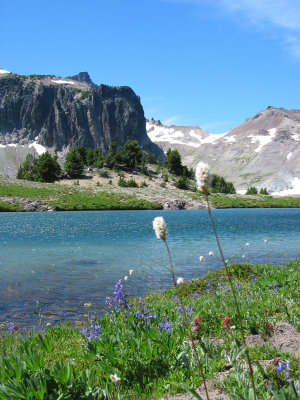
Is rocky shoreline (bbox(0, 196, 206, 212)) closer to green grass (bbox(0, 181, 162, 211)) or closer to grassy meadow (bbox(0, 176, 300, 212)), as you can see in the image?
grassy meadow (bbox(0, 176, 300, 212))

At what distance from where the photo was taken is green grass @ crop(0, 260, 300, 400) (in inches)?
138

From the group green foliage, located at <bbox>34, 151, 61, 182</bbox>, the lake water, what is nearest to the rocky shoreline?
the lake water

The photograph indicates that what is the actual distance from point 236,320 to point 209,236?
22.2 meters

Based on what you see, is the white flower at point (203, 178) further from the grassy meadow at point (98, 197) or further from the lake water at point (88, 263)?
the grassy meadow at point (98, 197)

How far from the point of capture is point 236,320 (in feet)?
19.8

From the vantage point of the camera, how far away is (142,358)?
4363mm

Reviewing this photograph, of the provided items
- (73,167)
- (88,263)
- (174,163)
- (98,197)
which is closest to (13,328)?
(88,263)

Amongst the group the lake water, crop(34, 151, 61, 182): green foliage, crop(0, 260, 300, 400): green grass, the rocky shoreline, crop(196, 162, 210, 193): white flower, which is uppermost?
crop(34, 151, 61, 182): green foliage

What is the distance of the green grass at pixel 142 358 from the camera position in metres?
3.51

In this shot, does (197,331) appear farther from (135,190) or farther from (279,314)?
(135,190)

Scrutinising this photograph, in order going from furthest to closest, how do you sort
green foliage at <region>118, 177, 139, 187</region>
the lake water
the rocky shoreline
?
green foliage at <region>118, 177, 139, 187</region> → the rocky shoreline → the lake water

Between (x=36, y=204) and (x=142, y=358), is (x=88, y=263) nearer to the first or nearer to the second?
(x=142, y=358)

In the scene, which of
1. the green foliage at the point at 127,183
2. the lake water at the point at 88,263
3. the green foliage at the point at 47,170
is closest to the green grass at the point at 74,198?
the green foliage at the point at 127,183

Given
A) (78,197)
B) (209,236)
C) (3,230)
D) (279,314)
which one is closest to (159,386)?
(279,314)
